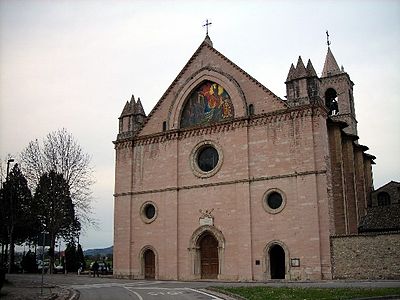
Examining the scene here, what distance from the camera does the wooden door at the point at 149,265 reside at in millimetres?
38062

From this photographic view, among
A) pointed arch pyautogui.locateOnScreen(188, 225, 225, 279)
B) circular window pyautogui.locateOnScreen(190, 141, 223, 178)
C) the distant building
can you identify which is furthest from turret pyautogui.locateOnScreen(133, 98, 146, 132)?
the distant building

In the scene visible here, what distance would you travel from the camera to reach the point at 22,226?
51.1 meters

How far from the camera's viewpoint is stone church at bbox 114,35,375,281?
105ft

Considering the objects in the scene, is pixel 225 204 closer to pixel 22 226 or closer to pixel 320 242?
pixel 320 242

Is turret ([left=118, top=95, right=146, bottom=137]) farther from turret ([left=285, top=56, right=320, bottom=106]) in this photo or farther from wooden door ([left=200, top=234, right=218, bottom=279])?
turret ([left=285, top=56, right=320, bottom=106])

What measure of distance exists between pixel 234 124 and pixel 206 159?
378cm

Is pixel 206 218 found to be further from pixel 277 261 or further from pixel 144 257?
pixel 144 257

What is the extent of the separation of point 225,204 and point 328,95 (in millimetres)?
24995

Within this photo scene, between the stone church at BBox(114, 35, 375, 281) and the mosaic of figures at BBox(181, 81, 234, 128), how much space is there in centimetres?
9

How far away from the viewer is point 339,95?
52594 millimetres

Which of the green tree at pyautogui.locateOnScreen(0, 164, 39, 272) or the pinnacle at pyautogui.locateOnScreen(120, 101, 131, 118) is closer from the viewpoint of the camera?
the pinnacle at pyautogui.locateOnScreen(120, 101, 131, 118)

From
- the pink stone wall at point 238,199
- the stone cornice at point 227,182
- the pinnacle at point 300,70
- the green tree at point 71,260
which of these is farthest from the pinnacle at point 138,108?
the green tree at point 71,260

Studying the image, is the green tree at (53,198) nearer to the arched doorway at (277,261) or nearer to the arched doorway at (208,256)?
the arched doorway at (208,256)

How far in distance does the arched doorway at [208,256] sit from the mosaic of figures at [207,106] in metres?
9.11
